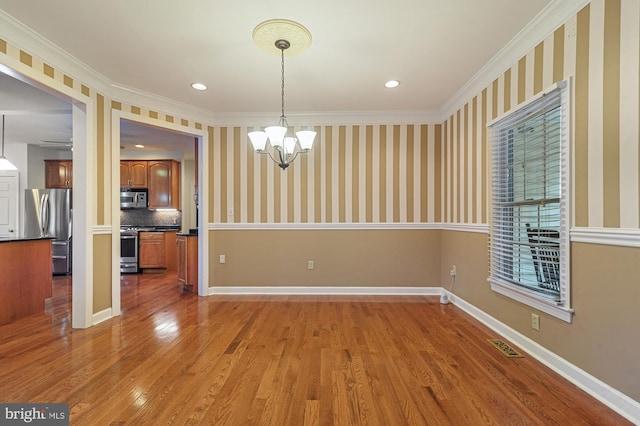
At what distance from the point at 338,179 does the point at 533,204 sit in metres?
2.48

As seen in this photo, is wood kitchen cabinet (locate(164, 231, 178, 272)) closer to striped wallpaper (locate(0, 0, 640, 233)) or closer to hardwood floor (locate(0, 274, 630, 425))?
striped wallpaper (locate(0, 0, 640, 233))

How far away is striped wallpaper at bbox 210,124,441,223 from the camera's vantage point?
14.2 feet

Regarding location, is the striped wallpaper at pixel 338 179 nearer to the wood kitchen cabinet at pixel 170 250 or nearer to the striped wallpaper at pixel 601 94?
the striped wallpaper at pixel 601 94

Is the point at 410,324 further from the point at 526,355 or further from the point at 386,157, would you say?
the point at 386,157

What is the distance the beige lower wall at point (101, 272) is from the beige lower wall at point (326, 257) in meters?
1.29

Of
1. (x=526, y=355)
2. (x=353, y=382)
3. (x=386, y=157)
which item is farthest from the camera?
(x=386, y=157)

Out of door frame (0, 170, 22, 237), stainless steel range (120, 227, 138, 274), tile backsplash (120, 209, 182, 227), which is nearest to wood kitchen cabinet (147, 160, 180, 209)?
tile backsplash (120, 209, 182, 227)

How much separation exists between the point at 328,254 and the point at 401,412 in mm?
2749

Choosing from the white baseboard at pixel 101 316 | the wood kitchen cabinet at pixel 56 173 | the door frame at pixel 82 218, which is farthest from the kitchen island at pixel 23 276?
the wood kitchen cabinet at pixel 56 173

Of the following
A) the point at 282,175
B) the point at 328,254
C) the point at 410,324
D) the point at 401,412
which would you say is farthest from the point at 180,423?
the point at 282,175

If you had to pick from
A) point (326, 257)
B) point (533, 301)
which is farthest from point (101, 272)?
point (533, 301)

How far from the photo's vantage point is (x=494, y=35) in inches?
96.8

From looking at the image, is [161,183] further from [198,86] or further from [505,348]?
[505,348]

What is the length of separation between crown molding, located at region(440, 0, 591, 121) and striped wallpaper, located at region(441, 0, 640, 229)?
0.17 feet
